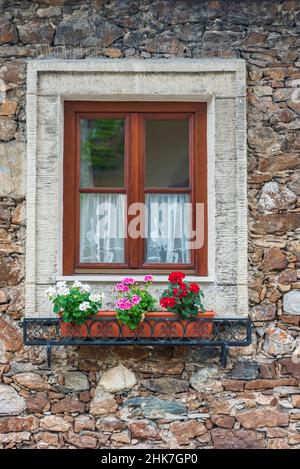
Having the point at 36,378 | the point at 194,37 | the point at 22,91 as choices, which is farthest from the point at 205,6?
the point at 36,378

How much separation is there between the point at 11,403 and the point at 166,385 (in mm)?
1123

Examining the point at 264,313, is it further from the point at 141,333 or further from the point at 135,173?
the point at 135,173

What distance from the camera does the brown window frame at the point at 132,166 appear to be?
4000 millimetres

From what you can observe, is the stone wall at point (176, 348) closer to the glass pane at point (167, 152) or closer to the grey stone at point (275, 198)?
the grey stone at point (275, 198)

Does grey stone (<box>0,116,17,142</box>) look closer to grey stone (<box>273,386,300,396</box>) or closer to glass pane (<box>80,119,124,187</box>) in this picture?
glass pane (<box>80,119,124,187</box>)

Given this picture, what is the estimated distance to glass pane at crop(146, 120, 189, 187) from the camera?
4109mm

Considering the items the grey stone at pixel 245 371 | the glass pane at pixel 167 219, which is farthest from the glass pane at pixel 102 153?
the grey stone at pixel 245 371

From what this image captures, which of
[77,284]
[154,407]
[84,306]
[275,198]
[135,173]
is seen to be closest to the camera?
[84,306]

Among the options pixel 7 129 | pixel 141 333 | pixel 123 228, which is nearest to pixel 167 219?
pixel 123 228

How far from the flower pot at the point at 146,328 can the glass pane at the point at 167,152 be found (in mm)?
1079

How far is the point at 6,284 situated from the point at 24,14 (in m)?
2.04

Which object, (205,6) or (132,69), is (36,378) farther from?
(205,6)

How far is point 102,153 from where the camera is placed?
4102mm

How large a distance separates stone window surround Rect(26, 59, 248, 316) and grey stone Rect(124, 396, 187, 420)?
2.49 ft
